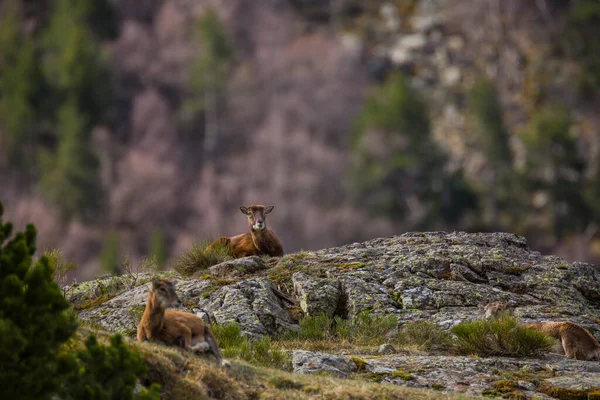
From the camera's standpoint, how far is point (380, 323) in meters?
17.3

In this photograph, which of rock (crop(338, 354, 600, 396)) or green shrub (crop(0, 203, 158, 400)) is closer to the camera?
green shrub (crop(0, 203, 158, 400))

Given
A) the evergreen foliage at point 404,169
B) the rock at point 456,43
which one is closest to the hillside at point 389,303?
the evergreen foliage at point 404,169

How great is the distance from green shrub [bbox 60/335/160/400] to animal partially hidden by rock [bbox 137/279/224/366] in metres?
2.32

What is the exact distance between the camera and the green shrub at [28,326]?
10.0 metres

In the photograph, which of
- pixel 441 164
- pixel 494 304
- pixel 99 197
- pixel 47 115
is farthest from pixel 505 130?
pixel 494 304

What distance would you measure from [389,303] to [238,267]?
9.38 ft

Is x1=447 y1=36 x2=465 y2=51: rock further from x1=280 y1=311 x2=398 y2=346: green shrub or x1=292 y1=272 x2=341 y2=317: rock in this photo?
x1=280 y1=311 x2=398 y2=346: green shrub

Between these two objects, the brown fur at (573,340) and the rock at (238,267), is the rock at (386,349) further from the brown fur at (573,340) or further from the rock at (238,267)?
the rock at (238,267)

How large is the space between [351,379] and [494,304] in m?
4.44

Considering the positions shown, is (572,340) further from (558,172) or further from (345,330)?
(558,172)

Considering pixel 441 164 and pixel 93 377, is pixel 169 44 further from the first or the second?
pixel 93 377

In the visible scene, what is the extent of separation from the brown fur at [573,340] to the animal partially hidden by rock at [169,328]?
5845mm

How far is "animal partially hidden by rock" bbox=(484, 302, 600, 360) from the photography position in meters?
16.6

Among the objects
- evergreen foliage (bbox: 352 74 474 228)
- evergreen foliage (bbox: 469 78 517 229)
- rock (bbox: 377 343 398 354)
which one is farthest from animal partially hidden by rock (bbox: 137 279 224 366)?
evergreen foliage (bbox: 469 78 517 229)
